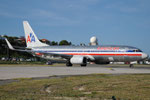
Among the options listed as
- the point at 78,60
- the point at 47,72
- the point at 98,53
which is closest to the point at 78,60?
the point at 78,60

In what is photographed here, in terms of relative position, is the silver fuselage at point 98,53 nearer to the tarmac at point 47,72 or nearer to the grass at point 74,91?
the tarmac at point 47,72

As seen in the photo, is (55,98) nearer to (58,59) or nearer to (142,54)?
(142,54)

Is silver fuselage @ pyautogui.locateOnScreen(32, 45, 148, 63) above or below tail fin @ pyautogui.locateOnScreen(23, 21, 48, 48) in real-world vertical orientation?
below

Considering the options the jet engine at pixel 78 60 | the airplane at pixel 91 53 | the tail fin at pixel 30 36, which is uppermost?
the tail fin at pixel 30 36

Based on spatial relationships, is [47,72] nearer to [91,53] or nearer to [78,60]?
[78,60]

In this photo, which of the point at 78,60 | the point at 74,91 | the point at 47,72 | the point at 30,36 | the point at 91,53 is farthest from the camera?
the point at 30,36

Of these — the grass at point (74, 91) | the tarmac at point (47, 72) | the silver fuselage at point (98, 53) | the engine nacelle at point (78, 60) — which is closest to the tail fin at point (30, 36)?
the silver fuselage at point (98, 53)

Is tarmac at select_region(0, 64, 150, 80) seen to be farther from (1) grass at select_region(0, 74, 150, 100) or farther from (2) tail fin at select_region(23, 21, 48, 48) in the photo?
(2) tail fin at select_region(23, 21, 48, 48)

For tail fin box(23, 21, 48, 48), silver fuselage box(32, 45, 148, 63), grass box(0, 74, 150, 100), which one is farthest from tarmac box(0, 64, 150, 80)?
tail fin box(23, 21, 48, 48)

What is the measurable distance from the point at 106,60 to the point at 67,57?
23.6 feet

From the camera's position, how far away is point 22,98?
746 centimetres

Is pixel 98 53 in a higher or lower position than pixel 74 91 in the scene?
higher

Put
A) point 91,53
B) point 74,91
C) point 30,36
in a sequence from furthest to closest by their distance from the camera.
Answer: point 30,36
point 91,53
point 74,91

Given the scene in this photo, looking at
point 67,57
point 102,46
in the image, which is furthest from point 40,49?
point 102,46
